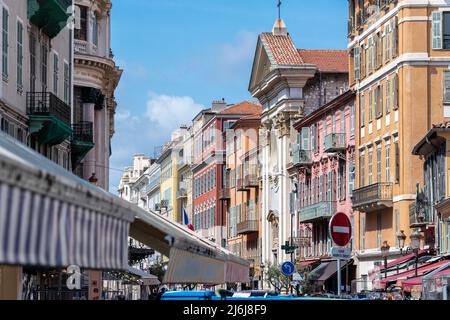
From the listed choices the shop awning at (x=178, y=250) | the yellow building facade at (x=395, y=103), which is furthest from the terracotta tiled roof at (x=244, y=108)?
the shop awning at (x=178, y=250)

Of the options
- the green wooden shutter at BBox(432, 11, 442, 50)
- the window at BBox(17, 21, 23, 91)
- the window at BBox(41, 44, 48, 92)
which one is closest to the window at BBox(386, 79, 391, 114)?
the green wooden shutter at BBox(432, 11, 442, 50)

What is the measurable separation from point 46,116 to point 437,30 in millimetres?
28984

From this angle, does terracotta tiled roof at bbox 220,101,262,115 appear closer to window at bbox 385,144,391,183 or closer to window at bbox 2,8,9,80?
window at bbox 385,144,391,183

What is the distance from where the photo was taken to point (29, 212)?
16.8 feet

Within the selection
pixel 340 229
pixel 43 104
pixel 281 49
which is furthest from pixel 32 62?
pixel 281 49

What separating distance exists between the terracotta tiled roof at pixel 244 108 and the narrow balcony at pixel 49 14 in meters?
88.7

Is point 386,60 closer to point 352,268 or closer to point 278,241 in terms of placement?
point 352,268

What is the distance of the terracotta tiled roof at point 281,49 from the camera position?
3748 inches

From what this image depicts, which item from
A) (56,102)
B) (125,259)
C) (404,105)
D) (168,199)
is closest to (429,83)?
(404,105)

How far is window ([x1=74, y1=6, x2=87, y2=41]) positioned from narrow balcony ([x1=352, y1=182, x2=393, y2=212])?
1517cm

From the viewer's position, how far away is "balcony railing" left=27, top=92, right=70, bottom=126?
37062 millimetres

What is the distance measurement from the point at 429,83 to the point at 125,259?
56230mm

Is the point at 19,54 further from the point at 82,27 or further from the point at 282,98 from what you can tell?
the point at 282,98
